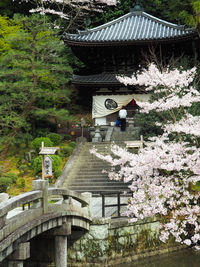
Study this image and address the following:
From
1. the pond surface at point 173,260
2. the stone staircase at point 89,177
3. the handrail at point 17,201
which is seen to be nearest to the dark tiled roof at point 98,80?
the stone staircase at point 89,177

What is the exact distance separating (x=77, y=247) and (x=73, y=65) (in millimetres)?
22367

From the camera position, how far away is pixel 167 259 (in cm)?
1237

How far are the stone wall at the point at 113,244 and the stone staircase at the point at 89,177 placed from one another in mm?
4197

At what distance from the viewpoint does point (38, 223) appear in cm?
910

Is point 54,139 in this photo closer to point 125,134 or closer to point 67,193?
point 125,134

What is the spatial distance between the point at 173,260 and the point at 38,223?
17.7 ft

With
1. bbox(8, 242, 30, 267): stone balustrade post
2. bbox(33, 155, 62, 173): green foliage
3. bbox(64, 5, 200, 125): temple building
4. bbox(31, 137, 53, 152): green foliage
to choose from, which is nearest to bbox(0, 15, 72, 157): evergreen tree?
bbox(31, 137, 53, 152): green foliage

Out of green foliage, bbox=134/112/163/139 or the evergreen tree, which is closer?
green foliage, bbox=134/112/163/139

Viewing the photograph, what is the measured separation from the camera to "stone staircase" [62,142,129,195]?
17297mm

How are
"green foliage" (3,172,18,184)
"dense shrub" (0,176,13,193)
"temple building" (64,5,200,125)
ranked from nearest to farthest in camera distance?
"dense shrub" (0,176,13,193)
"green foliage" (3,172,18,184)
"temple building" (64,5,200,125)

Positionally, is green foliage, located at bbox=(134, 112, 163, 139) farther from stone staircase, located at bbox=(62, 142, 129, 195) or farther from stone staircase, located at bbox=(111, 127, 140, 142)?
stone staircase, located at bbox=(111, 127, 140, 142)

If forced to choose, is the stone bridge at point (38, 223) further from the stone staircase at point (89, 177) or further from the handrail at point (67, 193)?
the stone staircase at point (89, 177)

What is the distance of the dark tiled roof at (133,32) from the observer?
914 inches

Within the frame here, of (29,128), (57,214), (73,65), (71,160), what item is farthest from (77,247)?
(73,65)
